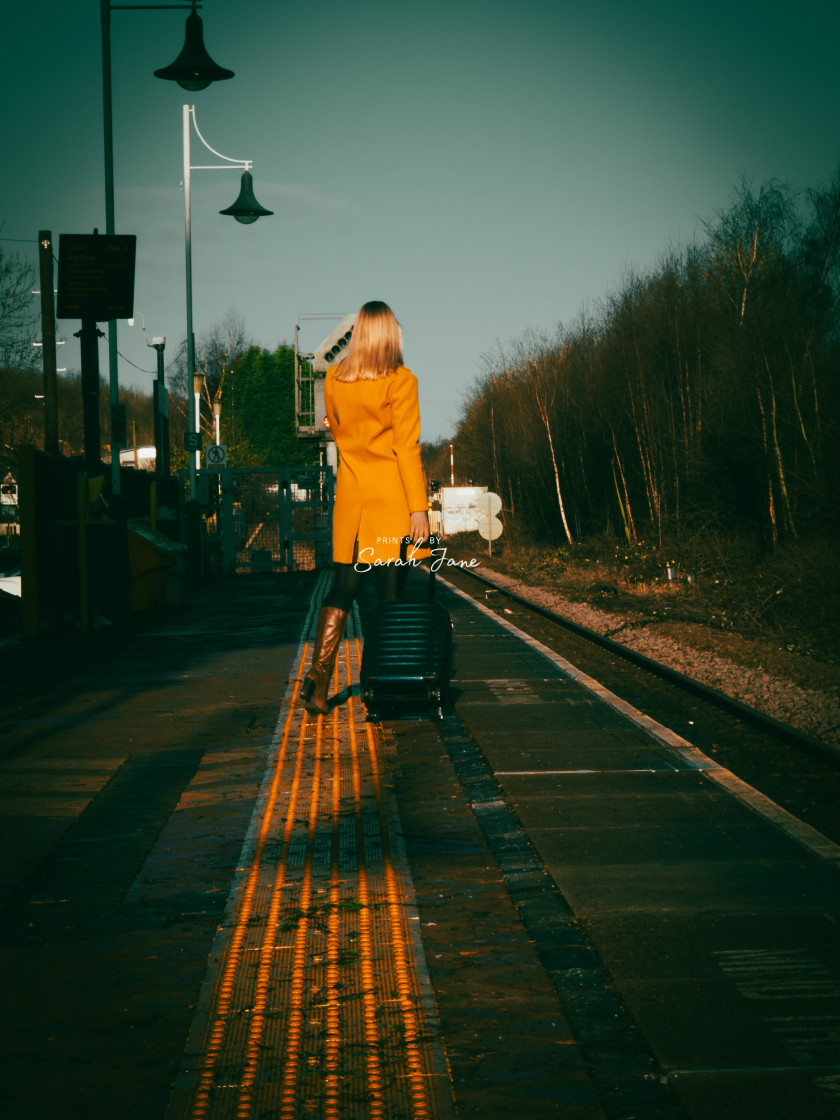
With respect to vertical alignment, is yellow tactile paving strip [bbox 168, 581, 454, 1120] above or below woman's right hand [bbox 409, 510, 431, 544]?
below

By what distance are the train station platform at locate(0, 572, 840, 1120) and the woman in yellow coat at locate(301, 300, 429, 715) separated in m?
1.03

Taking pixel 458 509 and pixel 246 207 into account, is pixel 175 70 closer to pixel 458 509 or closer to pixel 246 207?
pixel 246 207

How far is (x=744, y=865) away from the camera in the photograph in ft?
13.9

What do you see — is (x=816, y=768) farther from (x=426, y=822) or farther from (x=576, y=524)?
(x=576, y=524)

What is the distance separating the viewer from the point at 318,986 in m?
3.24

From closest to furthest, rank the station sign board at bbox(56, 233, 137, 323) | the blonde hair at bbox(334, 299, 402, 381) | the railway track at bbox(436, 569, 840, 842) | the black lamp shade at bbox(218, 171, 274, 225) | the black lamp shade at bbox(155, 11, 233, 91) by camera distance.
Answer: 1. the railway track at bbox(436, 569, 840, 842)
2. the blonde hair at bbox(334, 299, 402, 381)
3. the station sign board at bbox(56, 233, 137, 323)
4. the black lamp shade at bbox(155, 11, 233, 91)
5. the black lamp shade at bbox(218, 171, 274, 225)

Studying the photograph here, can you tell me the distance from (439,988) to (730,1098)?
0.88 metres

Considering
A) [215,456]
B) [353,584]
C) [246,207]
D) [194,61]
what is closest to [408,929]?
[353,584]

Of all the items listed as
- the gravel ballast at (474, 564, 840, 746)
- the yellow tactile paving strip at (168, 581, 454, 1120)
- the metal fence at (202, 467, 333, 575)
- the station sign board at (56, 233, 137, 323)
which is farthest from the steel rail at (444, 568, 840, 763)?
the metal fence at (202, 467, 333, 575)

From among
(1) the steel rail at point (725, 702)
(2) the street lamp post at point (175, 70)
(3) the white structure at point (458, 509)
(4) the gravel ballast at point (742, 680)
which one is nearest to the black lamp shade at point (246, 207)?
(2) the street lamp post at point (175, 70)

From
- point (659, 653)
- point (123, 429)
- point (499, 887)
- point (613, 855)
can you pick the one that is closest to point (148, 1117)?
point (499, 887)

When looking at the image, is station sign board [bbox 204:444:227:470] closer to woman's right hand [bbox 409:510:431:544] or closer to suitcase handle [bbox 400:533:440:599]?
suitcase handle [bbox 400:533:440:599]

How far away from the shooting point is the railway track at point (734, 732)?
5.39 meters

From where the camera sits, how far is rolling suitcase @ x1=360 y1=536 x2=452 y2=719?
699 centimetres
